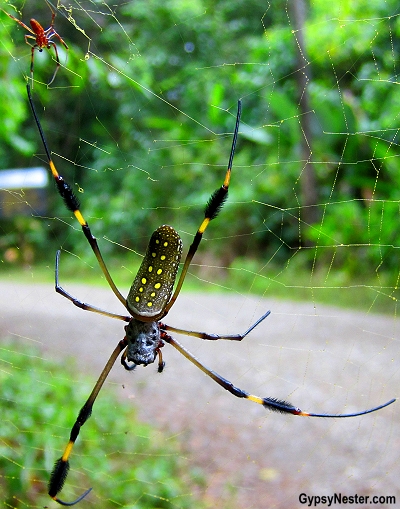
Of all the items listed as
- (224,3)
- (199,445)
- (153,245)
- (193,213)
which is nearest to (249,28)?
(224,3)

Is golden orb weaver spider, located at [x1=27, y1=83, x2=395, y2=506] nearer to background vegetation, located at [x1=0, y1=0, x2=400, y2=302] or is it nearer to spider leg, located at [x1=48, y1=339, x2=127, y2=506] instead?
spider leg, located at [x1=48, y1=339, x2=127, y2=506]

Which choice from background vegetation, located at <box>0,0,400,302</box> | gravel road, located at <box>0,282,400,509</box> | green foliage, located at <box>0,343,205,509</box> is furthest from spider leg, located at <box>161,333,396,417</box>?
background vegetation, located at <box>0,0,400,302</box>

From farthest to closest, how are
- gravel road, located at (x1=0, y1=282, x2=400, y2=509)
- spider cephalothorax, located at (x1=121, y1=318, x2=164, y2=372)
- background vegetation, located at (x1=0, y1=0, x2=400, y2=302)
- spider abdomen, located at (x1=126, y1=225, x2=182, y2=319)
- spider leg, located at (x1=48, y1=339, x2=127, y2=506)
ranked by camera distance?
background vegetation, located at (x1=0, y1=0, x2=400, y2=302)
gravel road, located at (x1=0, y1=282, x2=400, y2=509)
spider leg, located at (x1=48, y1=339, x2=127, y2=506)
spider cephalothorax, located at (x1=121, y1=318, x2=164, y2=372)
spider abdomen, located at (x1=126, y1=225, x2=182, y2=319)

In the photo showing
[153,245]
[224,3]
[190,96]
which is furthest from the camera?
[224,3]

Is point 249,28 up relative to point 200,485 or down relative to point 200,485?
up

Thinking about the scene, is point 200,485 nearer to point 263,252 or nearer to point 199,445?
point 199,445

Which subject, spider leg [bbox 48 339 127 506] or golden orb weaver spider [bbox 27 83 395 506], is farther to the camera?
spider leg [bbox 48 339 127 506]
